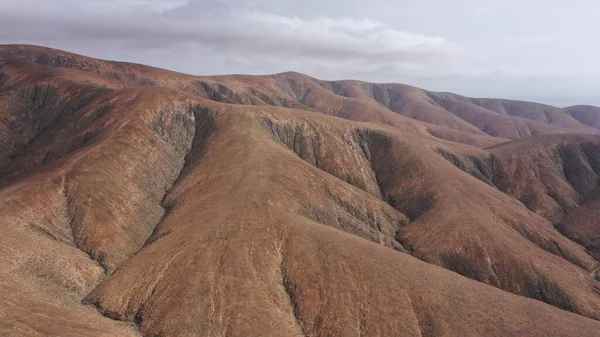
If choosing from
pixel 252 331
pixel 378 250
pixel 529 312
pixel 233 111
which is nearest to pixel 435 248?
pixel 378 250

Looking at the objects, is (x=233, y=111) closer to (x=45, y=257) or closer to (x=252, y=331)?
(x=45, y=257)

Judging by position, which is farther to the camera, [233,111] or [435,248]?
[233,111]

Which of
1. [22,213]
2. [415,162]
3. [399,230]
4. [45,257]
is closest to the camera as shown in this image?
[45,257]

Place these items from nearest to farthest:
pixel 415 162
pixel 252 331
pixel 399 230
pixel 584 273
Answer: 1. pixel 252 331
2. pixel 584 273
3. pixel 399 230
4. pixel 415 162

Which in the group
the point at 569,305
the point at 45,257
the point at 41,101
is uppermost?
the point at 41,101

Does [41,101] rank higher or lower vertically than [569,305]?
higher

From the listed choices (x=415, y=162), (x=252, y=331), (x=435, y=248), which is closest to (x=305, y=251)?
(x=252, y=331)

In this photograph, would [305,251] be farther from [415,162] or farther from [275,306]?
[415,162]
